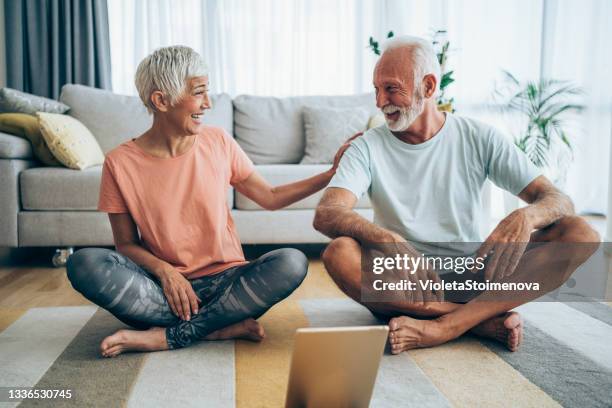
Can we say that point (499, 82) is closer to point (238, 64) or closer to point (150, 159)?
point (238, 64)

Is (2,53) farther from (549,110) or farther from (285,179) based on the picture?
(549,110)

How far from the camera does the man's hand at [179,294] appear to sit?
1610 mm

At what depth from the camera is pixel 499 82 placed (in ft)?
15.8

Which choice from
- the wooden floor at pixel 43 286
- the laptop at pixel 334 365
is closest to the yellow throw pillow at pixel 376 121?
the wooden floor at pixel 43 286

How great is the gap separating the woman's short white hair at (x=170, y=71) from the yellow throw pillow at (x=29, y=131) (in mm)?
1549

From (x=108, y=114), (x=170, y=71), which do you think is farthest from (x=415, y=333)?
(x=108, y=114)

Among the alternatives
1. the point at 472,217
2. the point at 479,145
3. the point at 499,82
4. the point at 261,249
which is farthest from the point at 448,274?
the point at 499,82

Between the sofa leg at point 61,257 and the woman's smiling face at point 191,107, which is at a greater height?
the woman's smiling face at point 191,107

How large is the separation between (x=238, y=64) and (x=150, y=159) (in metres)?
2.92

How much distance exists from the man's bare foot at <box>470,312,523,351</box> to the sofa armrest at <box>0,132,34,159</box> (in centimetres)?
234

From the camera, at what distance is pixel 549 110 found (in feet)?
15.6

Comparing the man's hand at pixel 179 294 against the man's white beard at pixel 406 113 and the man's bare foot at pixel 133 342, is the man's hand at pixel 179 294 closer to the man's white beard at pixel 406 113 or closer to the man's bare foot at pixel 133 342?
the man's bare foot at pixel 133 342

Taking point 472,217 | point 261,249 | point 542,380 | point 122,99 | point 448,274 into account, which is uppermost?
point 122,99

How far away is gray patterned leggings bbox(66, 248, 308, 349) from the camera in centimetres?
156
